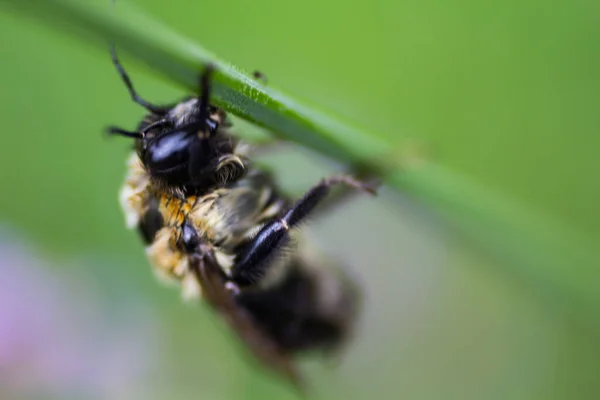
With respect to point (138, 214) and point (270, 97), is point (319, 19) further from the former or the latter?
point (270, 97)

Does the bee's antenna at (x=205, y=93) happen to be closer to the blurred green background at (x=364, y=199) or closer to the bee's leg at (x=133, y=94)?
the bee's leg at (x=133, y=94)

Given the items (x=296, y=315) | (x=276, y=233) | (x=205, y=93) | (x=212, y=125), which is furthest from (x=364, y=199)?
(x=205, y=93)

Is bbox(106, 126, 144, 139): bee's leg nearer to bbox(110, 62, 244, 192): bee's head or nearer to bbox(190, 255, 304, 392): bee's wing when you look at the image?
bbox(110, 62, 244, 192): bee's head

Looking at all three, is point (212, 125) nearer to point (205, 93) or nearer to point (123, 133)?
point (123, 133)

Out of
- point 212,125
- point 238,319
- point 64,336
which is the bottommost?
point 64,336

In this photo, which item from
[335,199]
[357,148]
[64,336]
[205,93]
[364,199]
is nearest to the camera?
[205,93]
